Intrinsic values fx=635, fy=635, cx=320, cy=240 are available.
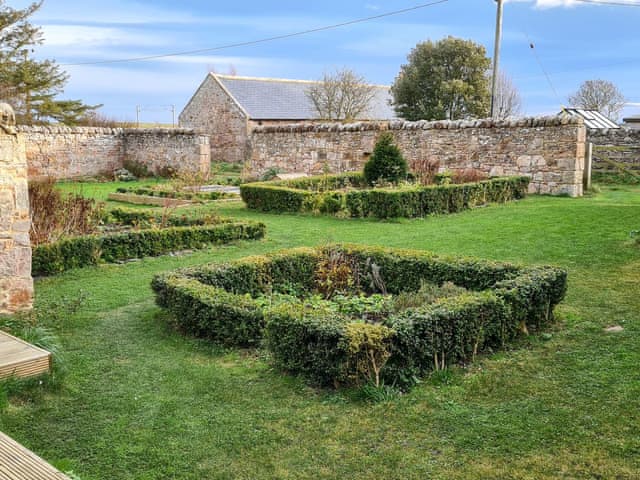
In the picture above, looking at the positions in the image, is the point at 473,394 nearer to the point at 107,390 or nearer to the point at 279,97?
the point at 107,390

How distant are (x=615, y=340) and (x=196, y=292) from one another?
324cm

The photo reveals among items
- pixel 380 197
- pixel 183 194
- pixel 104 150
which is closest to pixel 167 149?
pixel 104 150

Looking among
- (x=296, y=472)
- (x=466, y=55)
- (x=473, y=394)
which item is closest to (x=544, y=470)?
(x=473, y=394)

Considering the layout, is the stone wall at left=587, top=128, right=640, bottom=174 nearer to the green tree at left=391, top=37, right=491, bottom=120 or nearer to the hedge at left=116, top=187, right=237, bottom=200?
the hedge at left=116, top=187, right=237, bottom=200

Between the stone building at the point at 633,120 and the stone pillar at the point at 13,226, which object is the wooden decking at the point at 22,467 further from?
the stone building at the point at 633,120

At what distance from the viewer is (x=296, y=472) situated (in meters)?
3.08

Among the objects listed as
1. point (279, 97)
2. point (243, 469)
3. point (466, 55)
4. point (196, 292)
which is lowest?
point (243, 469)

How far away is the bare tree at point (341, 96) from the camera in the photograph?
31812 millimetres

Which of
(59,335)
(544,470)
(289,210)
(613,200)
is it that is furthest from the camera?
(613,200)

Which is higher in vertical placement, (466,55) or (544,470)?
(466,55)

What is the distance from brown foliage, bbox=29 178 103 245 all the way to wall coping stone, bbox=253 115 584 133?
9556mm

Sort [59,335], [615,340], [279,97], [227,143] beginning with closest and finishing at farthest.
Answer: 1. [615,340]
2. [59,335]
3. [227,143]
4. [279,97]

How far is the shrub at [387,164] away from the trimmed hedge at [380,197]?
2.49ft

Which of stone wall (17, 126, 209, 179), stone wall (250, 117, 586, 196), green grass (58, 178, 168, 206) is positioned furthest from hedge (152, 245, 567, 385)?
stone wall (17, 126, 209, 179)
